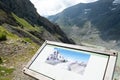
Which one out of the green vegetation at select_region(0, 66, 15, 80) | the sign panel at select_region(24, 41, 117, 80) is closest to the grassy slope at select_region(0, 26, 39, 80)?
the green vegetation at select_region(0, 66, 15, 80)

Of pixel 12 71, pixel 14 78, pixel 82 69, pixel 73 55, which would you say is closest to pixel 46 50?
pixel 73 55

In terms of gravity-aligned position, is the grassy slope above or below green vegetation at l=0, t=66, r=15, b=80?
above

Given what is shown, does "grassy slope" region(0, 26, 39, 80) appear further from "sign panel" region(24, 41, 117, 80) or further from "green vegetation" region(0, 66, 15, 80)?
"sign panel" region(24, 41, 117, 80)

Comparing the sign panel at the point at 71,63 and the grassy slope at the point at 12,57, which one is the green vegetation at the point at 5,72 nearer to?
the grassy slope at the point at 12,57

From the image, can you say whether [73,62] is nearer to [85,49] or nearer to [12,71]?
[85,49]

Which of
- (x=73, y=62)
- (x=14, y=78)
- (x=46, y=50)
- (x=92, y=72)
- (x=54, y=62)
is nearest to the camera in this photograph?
(x=92, y=72)

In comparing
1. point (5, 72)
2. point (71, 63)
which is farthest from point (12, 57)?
point (71, 63)

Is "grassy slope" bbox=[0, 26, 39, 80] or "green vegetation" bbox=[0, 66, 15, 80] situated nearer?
"green vegetation" bbox=[0, 66, 15, 80]

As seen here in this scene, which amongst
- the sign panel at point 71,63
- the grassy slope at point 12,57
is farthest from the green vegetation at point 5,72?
the sign panel at point 71,63

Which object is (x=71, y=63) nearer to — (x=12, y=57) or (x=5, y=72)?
(x=5, y=72)
